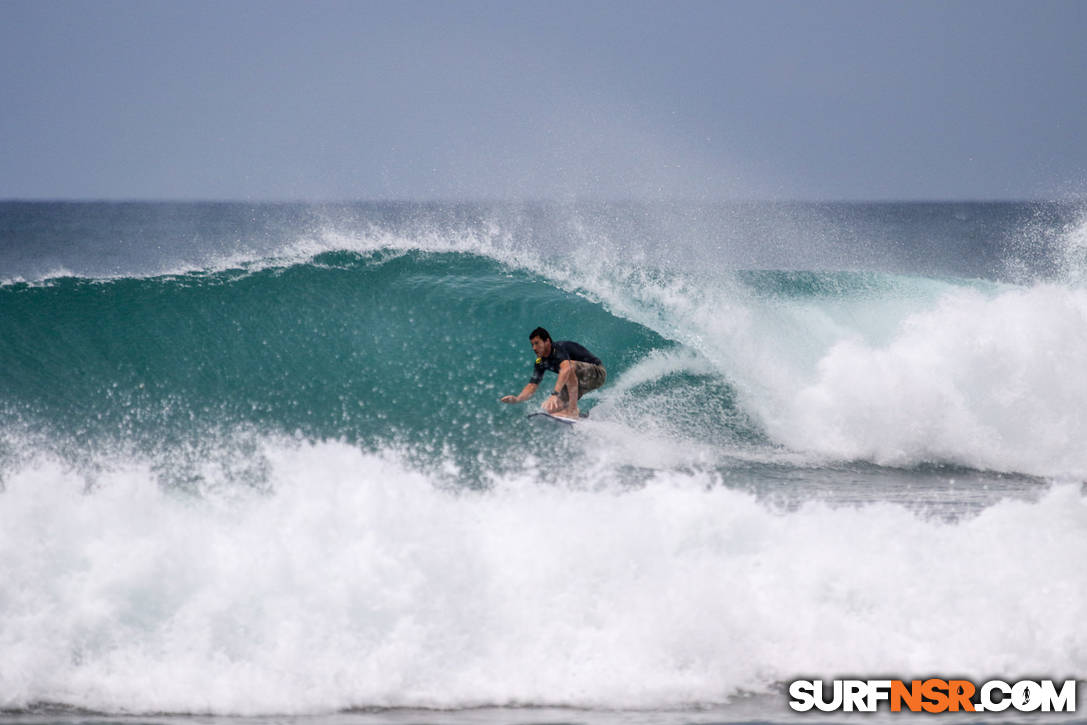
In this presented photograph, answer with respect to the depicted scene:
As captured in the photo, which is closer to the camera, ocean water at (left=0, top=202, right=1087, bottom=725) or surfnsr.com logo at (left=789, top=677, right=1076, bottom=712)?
surfnsr.com logo at (left=789, top=677, right=1076, bottom=712)

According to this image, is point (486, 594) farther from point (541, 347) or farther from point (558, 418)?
point (541, 347)

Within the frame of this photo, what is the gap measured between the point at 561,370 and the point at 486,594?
3714 millimetres

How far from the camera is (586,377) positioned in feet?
30.9

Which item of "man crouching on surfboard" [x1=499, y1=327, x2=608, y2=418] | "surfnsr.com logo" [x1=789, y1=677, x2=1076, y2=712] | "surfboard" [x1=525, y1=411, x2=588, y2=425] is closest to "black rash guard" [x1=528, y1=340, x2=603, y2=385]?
"man crouching on surfboard" [x1=499, y1=327, x2=608, y2=418]

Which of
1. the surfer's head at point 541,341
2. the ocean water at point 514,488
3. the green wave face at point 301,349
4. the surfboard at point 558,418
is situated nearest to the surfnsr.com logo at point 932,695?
the ocean water at point 514,488

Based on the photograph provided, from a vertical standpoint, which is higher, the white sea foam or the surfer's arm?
the surfer's arm

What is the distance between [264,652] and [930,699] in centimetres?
362

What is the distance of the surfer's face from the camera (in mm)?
8938

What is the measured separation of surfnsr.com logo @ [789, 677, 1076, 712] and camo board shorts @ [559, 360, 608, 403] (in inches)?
173

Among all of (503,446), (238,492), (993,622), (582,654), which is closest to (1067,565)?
(993,622)

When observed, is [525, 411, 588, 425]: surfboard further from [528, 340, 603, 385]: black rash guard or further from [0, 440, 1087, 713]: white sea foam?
[0, 440, 1087, 713]: white sea foam

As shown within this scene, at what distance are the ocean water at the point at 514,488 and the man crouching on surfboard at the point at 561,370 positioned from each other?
0.44 metres

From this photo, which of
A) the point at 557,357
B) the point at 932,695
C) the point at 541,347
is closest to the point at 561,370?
the point at 557,357

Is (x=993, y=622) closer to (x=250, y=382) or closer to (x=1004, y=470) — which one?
(x=1004, y=470)
